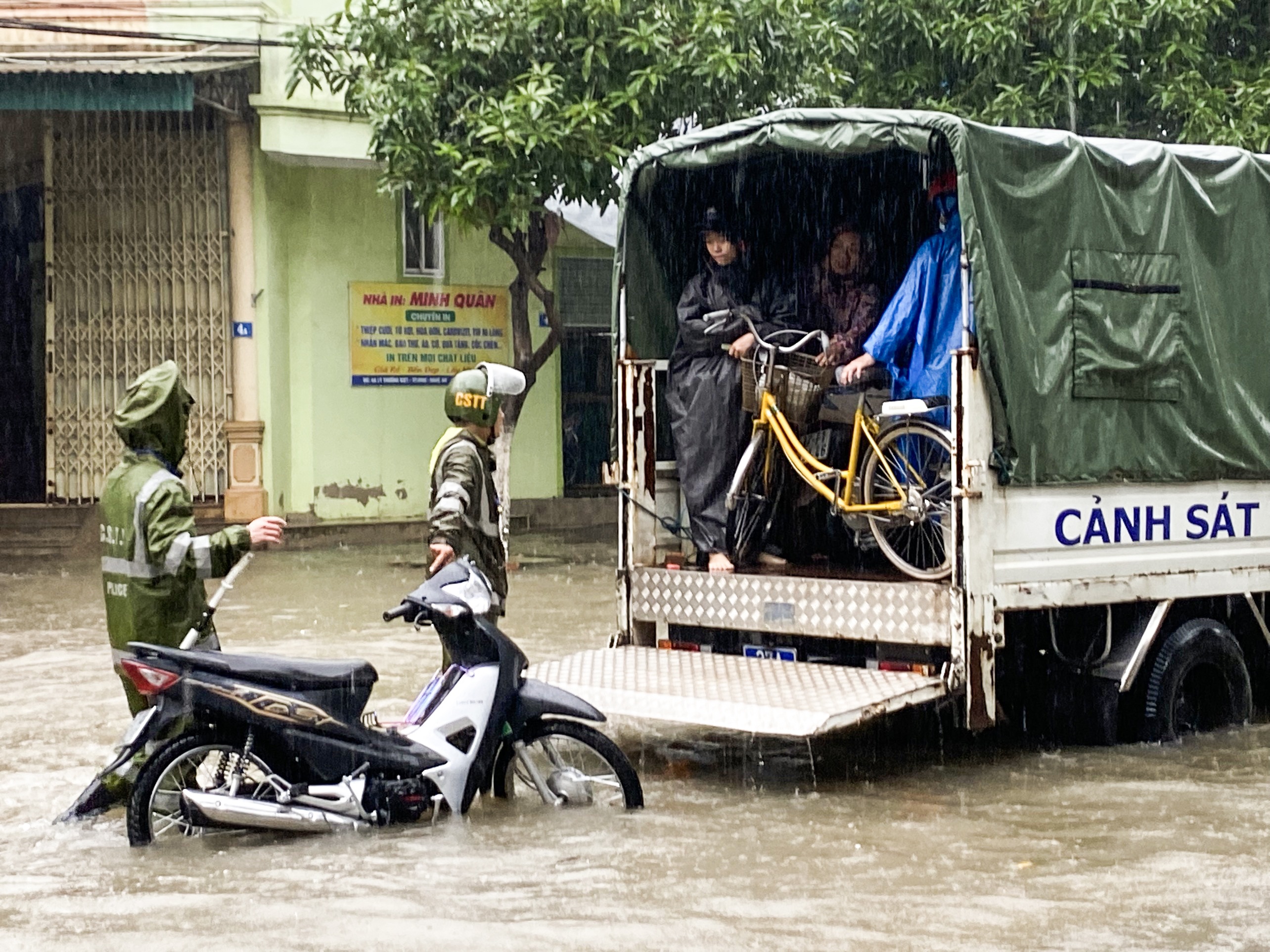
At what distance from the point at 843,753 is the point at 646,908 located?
2.80m

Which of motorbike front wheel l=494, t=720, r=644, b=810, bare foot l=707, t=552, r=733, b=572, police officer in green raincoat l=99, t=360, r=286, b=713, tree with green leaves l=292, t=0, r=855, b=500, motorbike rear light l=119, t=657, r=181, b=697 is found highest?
tree with green leaves l=292, t=0, r=855, b=500

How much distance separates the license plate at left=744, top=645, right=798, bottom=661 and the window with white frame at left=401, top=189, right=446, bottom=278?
11557 millimetres

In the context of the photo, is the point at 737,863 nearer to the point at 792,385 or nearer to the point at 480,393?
the point at 480,393

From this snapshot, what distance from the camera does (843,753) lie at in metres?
7.87

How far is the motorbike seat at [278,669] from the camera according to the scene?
5.82 meters

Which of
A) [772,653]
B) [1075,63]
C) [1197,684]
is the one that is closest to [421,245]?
[1075,63]

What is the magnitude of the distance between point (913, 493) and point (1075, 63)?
8398 millimetres

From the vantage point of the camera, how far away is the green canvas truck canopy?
7074 mm

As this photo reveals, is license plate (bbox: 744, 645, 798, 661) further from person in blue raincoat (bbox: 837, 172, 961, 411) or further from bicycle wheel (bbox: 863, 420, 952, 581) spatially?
person in blue raincoat (bbox: 837, 172, 961, 411)

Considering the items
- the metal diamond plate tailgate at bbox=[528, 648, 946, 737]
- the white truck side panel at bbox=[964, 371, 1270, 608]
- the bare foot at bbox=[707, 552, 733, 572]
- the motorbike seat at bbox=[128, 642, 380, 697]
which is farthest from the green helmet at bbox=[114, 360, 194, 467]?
the white truck side panel at bbox=[964, 371, 1270, 608]

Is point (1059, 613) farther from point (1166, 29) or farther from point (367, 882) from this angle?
point (1166, 29)

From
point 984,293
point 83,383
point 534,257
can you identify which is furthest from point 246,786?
point 83,383

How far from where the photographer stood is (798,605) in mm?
7449

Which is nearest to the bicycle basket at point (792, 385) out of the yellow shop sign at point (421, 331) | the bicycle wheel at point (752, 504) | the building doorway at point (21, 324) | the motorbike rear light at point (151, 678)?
the bicycle wheel at point (752, 504)
